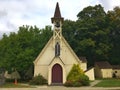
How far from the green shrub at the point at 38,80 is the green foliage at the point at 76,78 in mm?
4056

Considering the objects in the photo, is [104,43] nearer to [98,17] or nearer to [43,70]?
[98,17]

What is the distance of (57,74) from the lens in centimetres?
4872

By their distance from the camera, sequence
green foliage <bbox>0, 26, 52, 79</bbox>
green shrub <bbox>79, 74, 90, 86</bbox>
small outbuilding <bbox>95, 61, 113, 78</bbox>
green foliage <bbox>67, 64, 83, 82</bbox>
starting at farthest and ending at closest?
small outbuilding <bbox>95, 61, 113, 78</bbox> → green foliage <bbox>0, 26, 52, 79</bbox> → green foliage <bbox>67, 64, 83, 82</bbox> → green shrub <bbox>79, 74, 90, 86</bbox>

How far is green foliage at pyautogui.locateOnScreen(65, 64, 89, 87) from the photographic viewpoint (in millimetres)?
44381

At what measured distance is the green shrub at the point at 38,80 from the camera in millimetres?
47625

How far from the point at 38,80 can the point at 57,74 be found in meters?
3.21

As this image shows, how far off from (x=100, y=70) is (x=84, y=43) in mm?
7158

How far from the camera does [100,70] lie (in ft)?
224

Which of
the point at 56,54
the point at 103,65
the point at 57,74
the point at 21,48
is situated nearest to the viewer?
the point at 57,74

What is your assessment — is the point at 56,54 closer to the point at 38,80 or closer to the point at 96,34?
the point at 38,80

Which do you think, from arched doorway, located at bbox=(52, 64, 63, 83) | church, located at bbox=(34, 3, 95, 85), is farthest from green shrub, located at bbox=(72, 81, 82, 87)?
church, located at bbox=(34, 3, 95, 85)

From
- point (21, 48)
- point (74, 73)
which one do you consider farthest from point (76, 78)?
point (21, 48)

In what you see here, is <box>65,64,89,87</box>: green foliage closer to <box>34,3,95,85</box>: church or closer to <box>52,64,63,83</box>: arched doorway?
<box>52,64,63,83</box>: arched doorway

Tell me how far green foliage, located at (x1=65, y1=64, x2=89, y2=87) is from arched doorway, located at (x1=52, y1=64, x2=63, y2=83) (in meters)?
1.36
